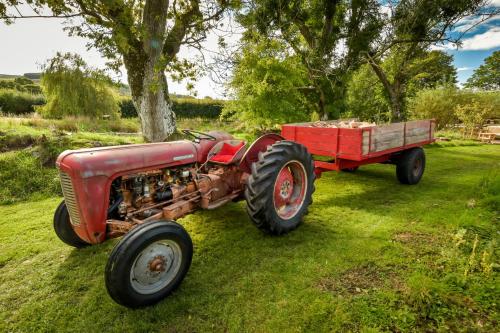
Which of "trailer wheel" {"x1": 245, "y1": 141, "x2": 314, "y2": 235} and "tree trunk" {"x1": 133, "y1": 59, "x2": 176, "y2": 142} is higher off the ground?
"tree trunk" {"x1": 133, "y1": 59, "x2": 176, "y2": 142}

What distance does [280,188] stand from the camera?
3.47 m

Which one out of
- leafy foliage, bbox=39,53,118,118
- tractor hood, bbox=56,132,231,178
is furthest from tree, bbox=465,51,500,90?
tractor hood, bbox=56,132,231,178

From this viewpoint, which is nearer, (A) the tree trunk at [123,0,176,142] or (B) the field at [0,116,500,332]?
(B) the field at [0,116,500,332]

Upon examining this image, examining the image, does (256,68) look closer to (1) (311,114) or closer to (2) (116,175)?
(1) (311,114)

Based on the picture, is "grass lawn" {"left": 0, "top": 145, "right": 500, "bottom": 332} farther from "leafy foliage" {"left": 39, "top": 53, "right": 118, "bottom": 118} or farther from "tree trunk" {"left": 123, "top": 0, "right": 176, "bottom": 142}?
"leafy foliage" {"left": 39, "top": 53, "right": 118, "bottom": 118}

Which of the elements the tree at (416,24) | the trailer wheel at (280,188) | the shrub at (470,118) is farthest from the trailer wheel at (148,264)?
the shrub at (470,118)

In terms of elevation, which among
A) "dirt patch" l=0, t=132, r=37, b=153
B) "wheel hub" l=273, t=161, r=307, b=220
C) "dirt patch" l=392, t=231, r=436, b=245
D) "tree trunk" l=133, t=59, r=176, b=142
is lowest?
"dirt patch" l=392, t=231, r=436, b=245

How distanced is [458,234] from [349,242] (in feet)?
3.70

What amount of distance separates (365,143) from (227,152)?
1992mm

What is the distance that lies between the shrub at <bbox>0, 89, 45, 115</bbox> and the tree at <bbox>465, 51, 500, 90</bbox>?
4345 cm

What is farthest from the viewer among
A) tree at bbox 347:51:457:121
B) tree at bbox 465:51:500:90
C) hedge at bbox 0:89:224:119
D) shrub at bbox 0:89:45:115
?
tree at bbox 465:51:500:90

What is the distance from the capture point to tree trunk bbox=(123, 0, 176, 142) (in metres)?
5.64

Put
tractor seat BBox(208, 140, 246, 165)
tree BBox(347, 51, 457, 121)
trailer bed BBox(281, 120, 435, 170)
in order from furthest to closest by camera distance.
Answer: tree BBox(347, 51, 457, 121) → trailer bed BBox(281, 120, 435, 170) → tractor seat BBox(208, 140, 246, 165)

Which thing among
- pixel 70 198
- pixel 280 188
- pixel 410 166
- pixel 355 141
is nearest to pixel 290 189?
pixel 280 188
